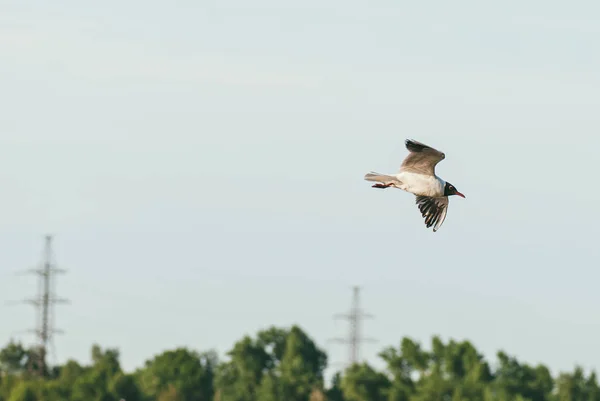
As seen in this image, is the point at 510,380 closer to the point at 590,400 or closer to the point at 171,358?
the point at 590,400

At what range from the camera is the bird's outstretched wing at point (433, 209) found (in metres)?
60.0

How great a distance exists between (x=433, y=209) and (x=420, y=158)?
3511 millimetres

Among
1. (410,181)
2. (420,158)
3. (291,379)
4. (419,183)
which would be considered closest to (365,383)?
(291,379)

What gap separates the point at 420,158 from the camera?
187 feet

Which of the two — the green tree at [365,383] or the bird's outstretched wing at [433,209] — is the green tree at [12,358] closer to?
the green tree at [365,383]

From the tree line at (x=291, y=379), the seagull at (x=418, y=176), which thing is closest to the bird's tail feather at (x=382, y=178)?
the seagull at (x=418, y=176)

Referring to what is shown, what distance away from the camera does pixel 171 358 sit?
162625 mm

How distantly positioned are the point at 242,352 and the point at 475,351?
19.8 m

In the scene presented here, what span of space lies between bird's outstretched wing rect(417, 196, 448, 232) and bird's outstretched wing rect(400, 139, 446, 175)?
2.36 meters

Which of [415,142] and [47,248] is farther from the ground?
[47,248]

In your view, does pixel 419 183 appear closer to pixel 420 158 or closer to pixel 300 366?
pixel 420 158

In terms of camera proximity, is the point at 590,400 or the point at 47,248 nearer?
the point at 47,248

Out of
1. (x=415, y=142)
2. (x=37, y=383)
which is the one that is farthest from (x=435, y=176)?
(x=37, y=383)

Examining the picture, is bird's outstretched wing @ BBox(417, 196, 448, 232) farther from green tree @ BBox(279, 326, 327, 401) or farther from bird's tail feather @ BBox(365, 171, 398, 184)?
green tree @ BBox(279, 326, 327, 401)
